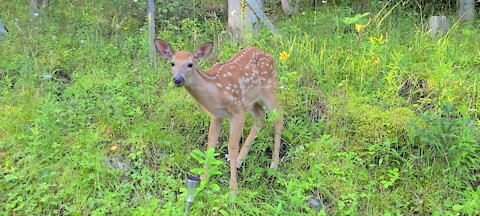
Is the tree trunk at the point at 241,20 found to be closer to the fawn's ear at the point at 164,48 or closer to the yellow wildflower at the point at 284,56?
the yellow wildflower at the point at 284,56

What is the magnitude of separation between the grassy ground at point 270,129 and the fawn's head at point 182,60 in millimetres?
549

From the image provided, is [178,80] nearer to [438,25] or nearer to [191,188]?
[191,188]

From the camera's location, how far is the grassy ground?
323 centimetres

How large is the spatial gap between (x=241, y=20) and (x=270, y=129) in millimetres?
1701

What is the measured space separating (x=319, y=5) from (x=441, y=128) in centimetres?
399

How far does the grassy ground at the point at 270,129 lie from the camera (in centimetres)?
323

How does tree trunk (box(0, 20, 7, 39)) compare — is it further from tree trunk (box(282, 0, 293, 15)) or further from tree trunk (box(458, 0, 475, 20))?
tree trunk (box(458, 0, 475, 20))

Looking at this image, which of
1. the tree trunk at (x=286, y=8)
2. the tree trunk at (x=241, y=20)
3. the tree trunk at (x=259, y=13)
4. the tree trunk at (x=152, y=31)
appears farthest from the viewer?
the tree trunk at (x=286, y=8)

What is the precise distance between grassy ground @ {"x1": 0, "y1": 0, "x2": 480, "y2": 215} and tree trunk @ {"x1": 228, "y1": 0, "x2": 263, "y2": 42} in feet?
0.45

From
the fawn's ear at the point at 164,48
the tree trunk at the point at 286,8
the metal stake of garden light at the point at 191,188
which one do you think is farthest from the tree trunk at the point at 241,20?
the metal stake of garden light at the point at 191,188

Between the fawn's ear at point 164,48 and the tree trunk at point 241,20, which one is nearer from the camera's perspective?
the fawn's ear at point 164,48

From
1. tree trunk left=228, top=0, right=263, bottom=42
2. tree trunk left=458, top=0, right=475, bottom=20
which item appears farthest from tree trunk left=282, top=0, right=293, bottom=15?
tree trunk left=458, top=0, right=475, bottom=20

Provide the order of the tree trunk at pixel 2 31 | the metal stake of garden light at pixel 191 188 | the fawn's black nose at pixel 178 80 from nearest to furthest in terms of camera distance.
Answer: the metal stake of garden light at pixel 191 188 < the fawn's black nose at pixel 178 80 < the tree trunk at pixel 2 31

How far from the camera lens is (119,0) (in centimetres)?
645
